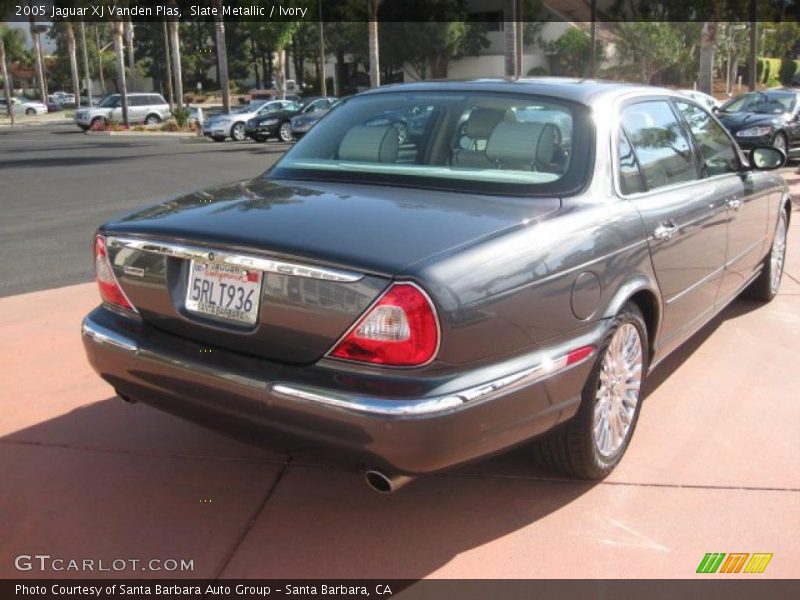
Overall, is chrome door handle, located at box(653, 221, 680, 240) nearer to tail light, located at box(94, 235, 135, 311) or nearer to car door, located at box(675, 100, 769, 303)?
car door, located at box(675, 100, 769, 303)

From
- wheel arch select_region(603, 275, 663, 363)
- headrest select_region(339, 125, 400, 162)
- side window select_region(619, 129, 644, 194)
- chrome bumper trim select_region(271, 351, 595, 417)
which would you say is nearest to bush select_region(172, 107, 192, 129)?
headrest select_region(339, 125, 400, 162)

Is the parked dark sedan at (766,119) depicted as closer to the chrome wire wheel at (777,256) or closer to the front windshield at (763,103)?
the front windshield at (763,103)

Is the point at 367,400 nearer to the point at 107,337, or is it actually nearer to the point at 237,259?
the point at 237,259

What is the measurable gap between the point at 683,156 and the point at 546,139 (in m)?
1.14

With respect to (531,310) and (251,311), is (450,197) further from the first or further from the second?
(251,311)

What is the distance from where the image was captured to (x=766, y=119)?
16531mm

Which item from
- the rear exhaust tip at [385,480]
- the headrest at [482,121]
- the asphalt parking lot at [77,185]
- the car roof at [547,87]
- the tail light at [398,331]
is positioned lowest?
the asphalt parking lot at [77,185]

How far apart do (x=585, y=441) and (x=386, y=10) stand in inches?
2098

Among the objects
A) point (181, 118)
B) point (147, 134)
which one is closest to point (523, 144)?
point (147, 134)

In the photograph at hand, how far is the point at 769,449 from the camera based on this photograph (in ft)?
12.8

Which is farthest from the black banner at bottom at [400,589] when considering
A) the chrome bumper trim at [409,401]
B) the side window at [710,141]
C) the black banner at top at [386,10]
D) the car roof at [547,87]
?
the black banner at top at [386,10]

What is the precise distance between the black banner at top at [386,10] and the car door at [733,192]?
38.0m

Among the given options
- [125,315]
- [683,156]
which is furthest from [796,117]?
[125,315]

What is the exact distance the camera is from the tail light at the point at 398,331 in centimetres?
265
